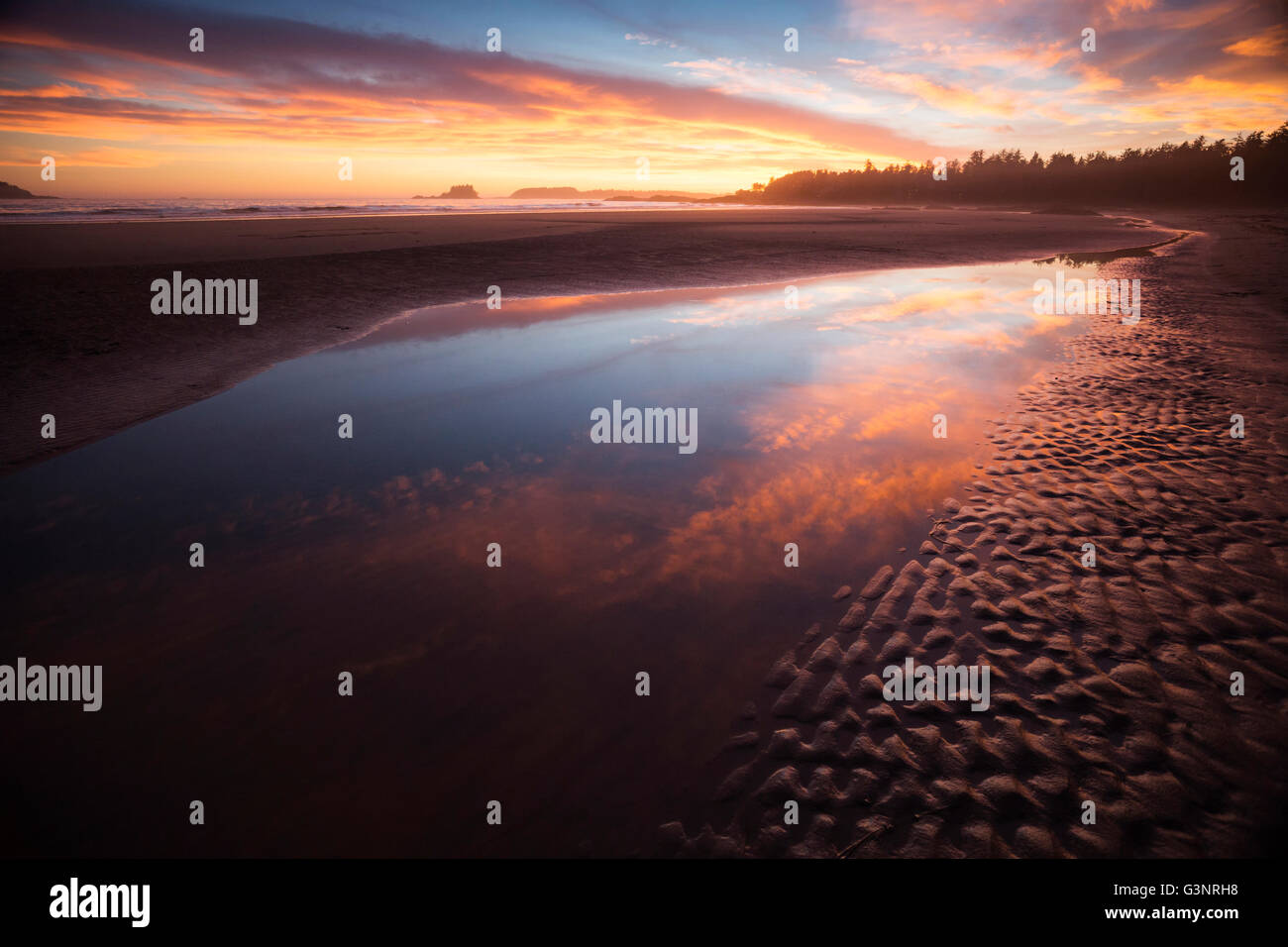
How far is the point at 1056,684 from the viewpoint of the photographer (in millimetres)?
4066

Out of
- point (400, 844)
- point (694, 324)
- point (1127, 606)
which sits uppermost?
point (694, 324)

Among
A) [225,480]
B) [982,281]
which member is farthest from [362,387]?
[982,281]

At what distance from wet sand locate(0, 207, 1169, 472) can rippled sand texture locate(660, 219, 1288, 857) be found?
1059cm

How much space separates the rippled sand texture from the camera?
315cm

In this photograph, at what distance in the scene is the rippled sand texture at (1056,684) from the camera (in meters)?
3.15

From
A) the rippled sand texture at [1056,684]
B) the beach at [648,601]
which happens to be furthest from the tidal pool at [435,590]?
the rippled sand texture at [1056,684]

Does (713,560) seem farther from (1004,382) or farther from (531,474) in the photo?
(1004,382)

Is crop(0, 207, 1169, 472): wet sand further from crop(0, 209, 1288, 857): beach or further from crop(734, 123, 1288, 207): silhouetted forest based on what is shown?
crop(734, 123, 1288, 207): silhouetted forest

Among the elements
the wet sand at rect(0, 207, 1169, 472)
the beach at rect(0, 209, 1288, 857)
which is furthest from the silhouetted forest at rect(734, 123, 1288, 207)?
the beach at rect(0, 209, 1288, 857)

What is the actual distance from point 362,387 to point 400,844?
9.23 meters

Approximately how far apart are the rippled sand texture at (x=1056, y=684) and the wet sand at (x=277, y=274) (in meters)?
10.6

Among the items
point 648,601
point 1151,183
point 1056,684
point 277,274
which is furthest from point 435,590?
point 1151,183

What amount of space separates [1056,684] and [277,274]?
980 inches
